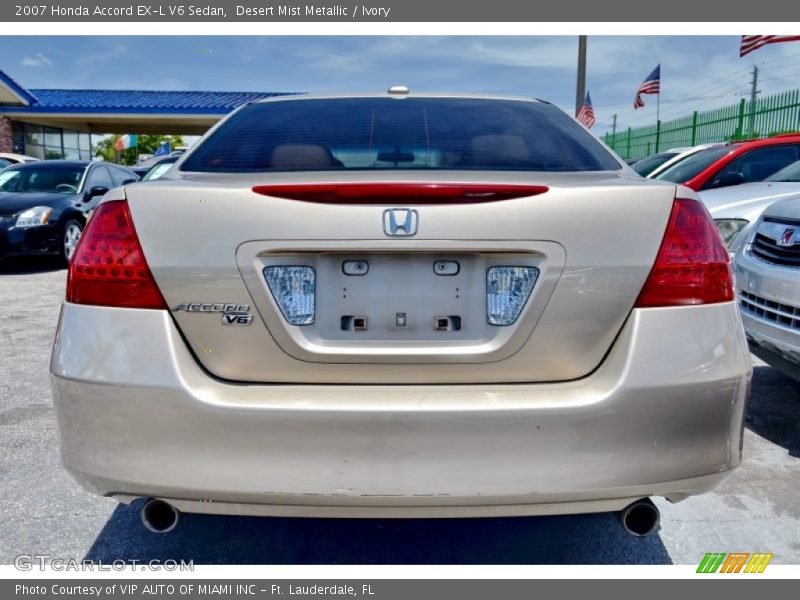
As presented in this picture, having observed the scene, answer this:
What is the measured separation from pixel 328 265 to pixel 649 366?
0.85 meters

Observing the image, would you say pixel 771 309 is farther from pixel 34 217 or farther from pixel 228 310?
pixel 34 217

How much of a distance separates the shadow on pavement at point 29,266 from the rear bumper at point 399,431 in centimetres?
862

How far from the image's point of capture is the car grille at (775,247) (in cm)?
347

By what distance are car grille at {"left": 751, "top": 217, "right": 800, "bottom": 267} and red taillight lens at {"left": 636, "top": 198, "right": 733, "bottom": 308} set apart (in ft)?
5.85

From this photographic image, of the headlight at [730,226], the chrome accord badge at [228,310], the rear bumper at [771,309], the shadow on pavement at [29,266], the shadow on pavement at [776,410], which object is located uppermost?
the chrome accord badge at [228,310]

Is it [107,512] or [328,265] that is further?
[107,512]

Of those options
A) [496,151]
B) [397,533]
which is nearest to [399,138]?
[496,151]

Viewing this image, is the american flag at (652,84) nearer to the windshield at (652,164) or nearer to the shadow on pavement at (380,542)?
the windshield at (652,164)

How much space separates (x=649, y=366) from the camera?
1.81 meters

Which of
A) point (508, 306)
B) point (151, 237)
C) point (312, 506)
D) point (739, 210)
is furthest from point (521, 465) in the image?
point (739, 210)

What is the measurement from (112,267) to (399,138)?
107 cm

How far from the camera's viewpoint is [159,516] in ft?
6.49

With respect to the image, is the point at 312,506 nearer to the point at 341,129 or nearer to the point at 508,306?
the point at 508,306

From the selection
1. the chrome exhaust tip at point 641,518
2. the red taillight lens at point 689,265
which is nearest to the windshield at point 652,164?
the red taillight lens at point 689,265
